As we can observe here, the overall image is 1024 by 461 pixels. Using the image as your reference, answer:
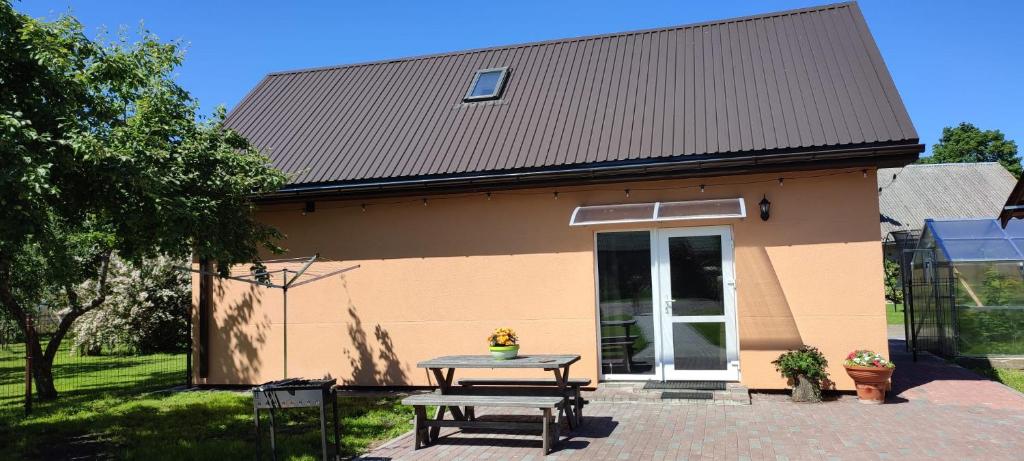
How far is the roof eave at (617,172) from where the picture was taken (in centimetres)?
854

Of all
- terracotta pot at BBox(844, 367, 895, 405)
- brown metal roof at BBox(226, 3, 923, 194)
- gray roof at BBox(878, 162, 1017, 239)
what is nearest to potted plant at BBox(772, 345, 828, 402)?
terracotta pot at BBox(844, 367, 895, 405)

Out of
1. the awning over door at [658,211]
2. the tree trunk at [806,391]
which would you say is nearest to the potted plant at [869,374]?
the tree trunk at [806,391]

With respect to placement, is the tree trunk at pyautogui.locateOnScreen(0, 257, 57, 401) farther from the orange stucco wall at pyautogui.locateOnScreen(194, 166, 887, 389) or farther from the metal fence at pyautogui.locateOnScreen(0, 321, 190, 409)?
the orange stucco wall at pyautogui.locateOnScreen(194, 166, 887, 389)

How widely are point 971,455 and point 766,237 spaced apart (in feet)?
12.2

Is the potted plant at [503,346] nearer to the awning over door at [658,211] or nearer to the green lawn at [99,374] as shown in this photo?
the awning over door at [658,211]

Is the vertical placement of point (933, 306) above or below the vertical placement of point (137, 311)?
below

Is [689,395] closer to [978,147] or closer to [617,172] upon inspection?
[617,172]

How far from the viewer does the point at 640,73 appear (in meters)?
12.0

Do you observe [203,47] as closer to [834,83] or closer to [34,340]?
[34,340]

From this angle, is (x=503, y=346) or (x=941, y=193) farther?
(x=941, y=193)

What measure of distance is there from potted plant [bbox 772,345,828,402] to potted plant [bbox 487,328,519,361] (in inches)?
140

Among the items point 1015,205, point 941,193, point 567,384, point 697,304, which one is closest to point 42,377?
point 567,384

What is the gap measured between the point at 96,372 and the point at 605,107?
461 inches

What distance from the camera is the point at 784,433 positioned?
6.91 meters
